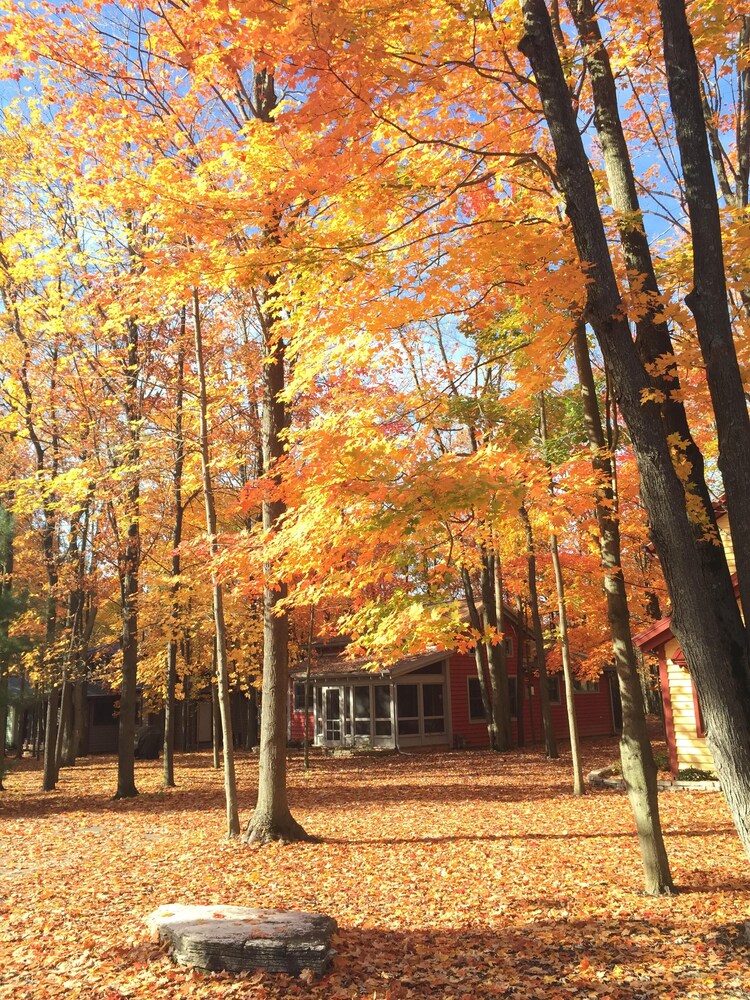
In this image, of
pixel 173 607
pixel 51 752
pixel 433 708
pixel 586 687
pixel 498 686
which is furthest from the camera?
pixel 586 687

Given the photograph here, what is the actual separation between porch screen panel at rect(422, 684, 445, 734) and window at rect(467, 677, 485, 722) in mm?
1244

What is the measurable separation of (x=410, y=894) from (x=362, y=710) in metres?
21.4

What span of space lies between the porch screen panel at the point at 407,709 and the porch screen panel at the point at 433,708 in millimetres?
378

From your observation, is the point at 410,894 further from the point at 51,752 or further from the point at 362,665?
the point at 362,665

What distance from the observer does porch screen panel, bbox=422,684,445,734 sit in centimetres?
2750

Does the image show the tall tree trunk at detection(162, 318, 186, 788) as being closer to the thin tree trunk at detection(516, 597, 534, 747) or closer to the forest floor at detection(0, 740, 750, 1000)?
the forest floor at detection(0, 740, 750, 1000)

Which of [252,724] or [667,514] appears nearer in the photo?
[667,514]

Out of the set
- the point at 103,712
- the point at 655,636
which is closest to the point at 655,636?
the point at 655,636

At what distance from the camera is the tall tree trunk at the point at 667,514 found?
4215 millimetres

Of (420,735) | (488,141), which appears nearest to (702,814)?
(488,141)

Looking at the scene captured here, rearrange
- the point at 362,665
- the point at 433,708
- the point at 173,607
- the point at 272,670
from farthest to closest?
the point at 433,708
the point at 362,665
the point at 173,607
the point at 272,670

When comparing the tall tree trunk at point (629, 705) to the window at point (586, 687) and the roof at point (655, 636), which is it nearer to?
the roof at point (655, 636)

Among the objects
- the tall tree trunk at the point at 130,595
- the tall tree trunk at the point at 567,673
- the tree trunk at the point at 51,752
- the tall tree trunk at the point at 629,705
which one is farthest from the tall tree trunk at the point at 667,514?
the tree trunk at the point at 51,752

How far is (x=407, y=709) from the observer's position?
90.6 feet
